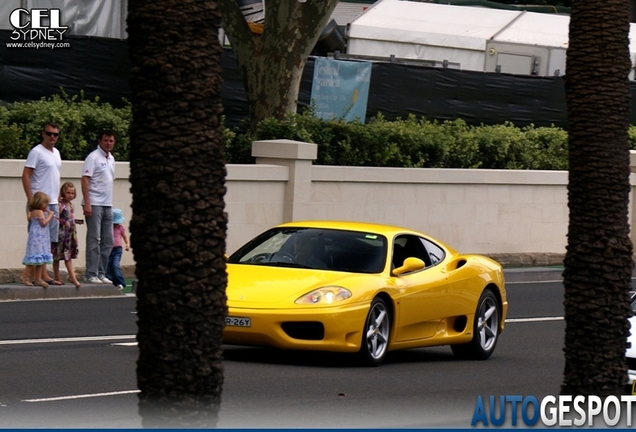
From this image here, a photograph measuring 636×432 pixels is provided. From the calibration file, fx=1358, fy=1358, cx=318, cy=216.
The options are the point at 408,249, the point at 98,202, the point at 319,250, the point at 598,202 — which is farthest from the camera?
the point at 98,202

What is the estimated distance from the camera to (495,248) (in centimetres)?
2536

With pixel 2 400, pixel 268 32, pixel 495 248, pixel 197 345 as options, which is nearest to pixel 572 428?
pixel 197 345

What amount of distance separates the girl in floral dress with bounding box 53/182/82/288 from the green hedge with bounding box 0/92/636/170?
2362 mm

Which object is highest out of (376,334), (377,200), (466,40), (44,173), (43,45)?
(466,40)

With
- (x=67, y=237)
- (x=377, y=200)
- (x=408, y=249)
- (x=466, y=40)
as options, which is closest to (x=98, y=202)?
(x=67, y=237)

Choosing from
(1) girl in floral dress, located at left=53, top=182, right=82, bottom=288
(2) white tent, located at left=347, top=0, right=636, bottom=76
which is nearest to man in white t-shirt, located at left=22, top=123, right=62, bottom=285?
(1) girl in floral dress, located at left=53, top=182, right=82, bottom=288

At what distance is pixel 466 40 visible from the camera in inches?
1243

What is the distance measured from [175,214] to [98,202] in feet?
40.8

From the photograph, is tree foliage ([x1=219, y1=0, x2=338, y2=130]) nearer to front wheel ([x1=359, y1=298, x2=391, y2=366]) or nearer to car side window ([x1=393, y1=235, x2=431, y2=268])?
car side window ([x1=393, y1=235, x2=431, y2=268])

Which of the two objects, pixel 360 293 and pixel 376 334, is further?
pixel 376 334

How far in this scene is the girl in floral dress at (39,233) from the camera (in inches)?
655

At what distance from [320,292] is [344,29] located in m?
21.6

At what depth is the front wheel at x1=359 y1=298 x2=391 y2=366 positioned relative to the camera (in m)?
12.1

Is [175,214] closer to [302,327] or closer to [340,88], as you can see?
[302,327]
